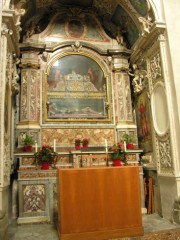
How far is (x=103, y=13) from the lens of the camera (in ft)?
25.9

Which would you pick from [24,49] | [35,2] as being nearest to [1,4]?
[24,49]

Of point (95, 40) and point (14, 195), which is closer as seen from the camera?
point (14, 195)

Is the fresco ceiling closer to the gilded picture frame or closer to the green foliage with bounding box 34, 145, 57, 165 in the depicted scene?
the gilded picture frame

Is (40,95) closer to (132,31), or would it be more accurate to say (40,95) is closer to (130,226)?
(132,31)

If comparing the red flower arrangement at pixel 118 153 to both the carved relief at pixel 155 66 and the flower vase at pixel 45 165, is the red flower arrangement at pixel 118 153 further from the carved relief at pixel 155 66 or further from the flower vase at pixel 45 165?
the carved relief at pixel 155 66

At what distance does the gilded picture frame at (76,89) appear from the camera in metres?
6.95

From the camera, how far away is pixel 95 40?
7824mm

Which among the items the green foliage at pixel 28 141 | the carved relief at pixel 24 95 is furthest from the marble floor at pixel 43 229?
the carved relief at pixel 24 95

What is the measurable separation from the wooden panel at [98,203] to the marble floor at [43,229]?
436mm

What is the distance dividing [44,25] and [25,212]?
538 cm

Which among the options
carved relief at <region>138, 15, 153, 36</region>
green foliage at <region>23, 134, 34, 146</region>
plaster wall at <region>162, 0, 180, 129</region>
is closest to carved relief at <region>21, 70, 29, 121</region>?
green foliage at <region>23, 134, 34, 146</region>

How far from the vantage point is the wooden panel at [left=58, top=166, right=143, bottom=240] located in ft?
12.8

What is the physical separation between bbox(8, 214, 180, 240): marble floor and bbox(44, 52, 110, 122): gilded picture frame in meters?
2.78

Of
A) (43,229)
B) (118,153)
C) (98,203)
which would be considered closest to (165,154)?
(118,153)
